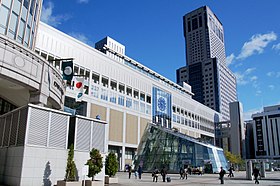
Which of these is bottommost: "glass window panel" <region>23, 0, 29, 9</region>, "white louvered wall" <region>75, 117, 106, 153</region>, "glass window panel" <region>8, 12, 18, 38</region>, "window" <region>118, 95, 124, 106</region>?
"white louvered wall" <region>75, 117, 106, 153</region>

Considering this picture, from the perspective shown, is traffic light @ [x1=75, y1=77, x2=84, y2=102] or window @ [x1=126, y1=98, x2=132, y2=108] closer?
traffic light @ [x1=75, y1=77, x2=84, y2=102]

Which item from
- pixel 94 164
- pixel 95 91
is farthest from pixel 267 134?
pixel 94 164

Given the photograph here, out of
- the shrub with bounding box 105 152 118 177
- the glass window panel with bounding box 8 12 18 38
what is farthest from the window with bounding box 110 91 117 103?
the glass window panel with bounding box 8 12 18 38

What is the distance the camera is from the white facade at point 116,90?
5116 centimetres

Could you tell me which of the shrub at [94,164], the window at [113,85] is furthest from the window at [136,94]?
the shrub at [94,164]

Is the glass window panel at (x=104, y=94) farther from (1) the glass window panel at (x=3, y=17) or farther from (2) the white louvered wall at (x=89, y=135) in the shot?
(1) the glass window panel at (x=3, y=17)

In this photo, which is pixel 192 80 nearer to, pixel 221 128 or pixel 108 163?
pixel 221 128

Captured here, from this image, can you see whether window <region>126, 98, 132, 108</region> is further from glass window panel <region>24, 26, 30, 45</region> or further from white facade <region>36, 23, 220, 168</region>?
glass window panel <region>24, 26, 30, 45</region>

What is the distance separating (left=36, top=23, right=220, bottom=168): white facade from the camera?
2014 inches

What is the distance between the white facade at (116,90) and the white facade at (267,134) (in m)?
64.9

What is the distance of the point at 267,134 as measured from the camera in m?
131

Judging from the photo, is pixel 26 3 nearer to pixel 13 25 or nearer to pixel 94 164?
pixel 13 25

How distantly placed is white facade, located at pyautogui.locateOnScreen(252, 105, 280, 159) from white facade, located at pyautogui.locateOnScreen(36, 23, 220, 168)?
6493cm

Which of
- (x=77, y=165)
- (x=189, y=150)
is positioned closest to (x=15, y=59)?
(x=77, y=165)
